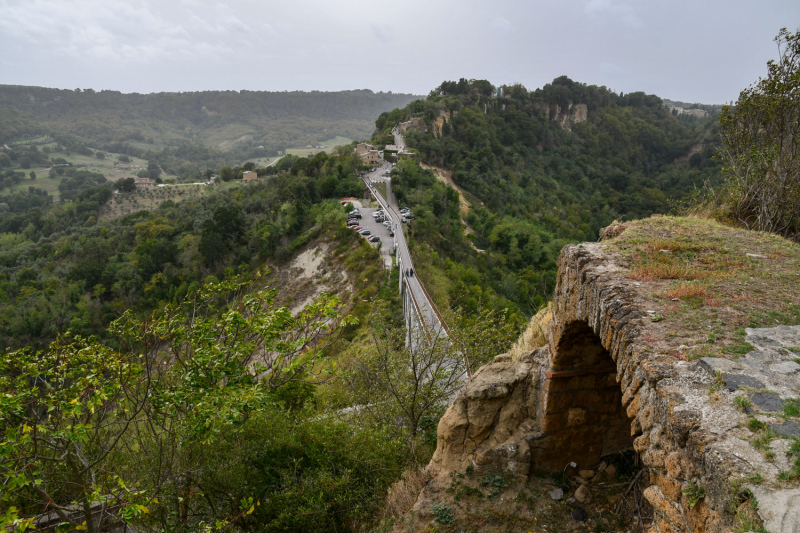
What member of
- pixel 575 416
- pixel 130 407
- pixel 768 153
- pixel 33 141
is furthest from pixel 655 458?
pixel 33 141

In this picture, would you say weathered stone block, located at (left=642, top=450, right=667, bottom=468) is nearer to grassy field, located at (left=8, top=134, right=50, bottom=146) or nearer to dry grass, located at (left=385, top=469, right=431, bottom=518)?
dry grass, located at (left=385, top=469, right=431, bottom=518)

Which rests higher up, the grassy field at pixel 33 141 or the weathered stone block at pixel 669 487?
the grassy field at pixel 33 141

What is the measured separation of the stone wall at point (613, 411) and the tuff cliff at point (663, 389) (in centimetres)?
2

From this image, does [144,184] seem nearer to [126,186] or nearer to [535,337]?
[126,186]

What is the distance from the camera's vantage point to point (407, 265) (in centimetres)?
3072

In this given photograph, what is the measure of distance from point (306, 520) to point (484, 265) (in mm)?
33175

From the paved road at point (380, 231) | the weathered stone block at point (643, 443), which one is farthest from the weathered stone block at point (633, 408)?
the paved road at point (380, 231)

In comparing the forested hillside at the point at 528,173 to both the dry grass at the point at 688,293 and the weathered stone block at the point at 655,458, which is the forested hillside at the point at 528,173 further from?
the weathered stone block at the point at 655,458

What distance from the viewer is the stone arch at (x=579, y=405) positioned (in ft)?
22.5

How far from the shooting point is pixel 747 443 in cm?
303

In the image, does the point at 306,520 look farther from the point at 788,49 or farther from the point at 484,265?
the point at 484,265

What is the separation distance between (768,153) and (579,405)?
33.9 feet

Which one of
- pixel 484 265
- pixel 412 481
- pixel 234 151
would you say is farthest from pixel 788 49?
pixel 234 151

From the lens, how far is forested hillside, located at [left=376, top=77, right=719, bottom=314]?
37938 millimetres
